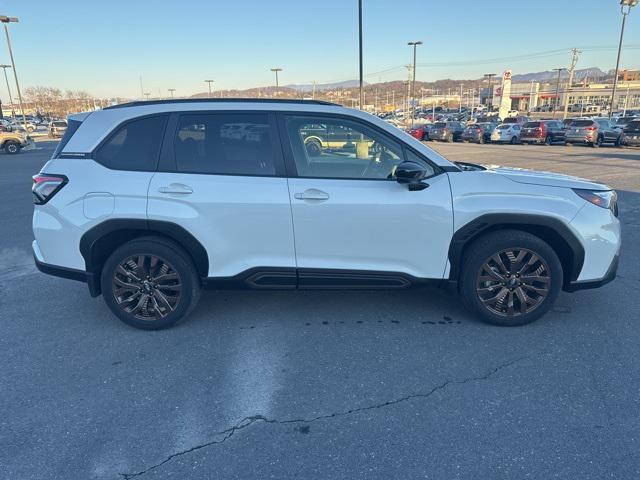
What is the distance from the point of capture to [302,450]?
2371mm

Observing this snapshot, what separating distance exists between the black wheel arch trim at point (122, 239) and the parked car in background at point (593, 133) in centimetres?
2732

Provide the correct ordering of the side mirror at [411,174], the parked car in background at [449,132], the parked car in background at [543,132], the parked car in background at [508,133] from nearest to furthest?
the side mirror at [411,174]
the parked car in background at [543,132]
the parked car in background at [508,133]
the parked car in background at [449,132]

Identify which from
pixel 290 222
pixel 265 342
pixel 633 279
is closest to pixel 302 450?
pixel 265 342

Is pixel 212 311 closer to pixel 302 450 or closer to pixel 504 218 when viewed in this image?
pixel 302 450

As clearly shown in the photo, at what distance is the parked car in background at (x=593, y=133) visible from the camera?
2444 centimetres

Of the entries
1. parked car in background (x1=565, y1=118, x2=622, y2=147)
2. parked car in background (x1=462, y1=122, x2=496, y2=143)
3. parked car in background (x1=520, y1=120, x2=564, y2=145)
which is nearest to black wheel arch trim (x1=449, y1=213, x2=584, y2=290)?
parked car in background (x1=565, y1=118, x2=622, y2=147)

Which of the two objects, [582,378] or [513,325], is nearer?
[582,378]

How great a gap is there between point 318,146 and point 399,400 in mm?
2110

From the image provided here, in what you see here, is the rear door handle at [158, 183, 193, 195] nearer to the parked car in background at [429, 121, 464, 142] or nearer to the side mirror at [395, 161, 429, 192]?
the side mirror at [395, 161, 429, 192]

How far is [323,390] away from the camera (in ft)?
9.51

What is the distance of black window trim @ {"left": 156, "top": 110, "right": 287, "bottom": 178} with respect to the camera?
139 inches

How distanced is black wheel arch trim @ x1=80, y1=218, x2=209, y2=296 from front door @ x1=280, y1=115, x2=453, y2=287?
812 mm

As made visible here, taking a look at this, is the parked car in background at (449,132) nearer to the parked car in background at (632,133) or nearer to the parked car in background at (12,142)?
the parked car in background at (632,133)

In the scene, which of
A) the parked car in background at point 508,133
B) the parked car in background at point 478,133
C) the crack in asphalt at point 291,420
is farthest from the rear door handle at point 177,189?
the parked car in background at point 478,133
